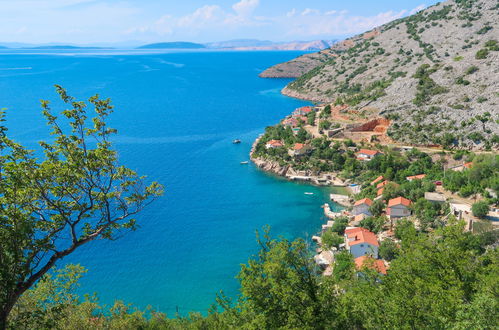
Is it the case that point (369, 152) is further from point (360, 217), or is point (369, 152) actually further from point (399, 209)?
point (360, 217)

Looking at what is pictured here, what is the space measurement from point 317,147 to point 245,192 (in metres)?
16.8

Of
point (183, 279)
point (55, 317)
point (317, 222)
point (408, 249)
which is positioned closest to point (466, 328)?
point (408, 249)

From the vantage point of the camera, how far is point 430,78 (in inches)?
2744

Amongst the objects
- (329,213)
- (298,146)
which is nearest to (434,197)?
(329,213)

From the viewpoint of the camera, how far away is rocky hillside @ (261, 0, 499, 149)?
2249 inches

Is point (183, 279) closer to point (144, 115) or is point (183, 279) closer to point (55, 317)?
point (55, 317)

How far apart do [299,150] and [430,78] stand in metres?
31.4

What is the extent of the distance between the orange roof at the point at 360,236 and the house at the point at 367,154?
2162 cm

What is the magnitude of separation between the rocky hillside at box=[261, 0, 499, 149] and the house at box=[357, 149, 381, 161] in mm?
6573

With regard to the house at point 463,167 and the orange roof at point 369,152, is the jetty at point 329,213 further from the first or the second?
the house at point 463,167

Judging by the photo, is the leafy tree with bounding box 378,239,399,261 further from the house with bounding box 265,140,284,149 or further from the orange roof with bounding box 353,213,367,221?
the house with bounding box 265,140,284,149

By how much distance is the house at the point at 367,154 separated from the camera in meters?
55.3

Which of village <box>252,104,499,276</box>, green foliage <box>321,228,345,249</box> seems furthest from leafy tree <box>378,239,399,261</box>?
green foliage <box>321,228,345,249</box>

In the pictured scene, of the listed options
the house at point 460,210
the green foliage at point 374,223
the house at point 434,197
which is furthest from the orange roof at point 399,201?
the house at point 460,210
